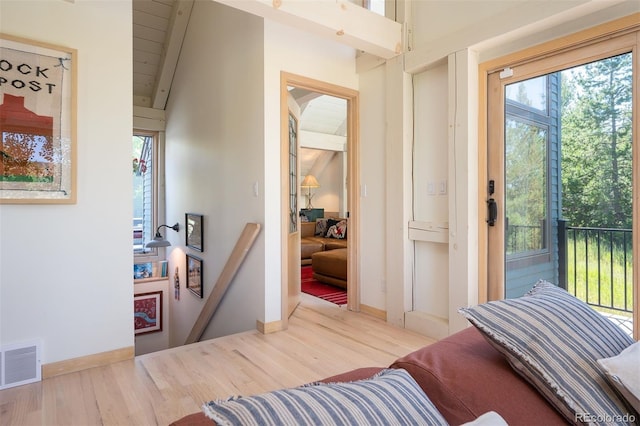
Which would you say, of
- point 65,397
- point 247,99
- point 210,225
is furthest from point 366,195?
point 65,397

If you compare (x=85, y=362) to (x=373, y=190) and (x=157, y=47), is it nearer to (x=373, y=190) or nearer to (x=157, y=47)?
(x=373, y=190)

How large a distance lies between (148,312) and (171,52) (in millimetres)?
3690

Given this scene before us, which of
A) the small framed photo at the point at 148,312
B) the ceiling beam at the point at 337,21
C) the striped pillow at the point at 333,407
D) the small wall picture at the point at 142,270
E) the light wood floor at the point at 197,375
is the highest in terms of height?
the ceiling beam at the point at 337,21

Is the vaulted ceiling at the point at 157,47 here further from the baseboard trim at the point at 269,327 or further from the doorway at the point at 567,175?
the baseboard trim at the point at 269,327

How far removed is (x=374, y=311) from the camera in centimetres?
342

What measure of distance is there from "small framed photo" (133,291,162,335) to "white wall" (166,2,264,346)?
0.76ft

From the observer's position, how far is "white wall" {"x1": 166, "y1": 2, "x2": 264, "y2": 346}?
3.14 m

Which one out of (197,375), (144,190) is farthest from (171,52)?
(197,375)

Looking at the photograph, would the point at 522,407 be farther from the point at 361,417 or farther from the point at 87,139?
the point at 87,139

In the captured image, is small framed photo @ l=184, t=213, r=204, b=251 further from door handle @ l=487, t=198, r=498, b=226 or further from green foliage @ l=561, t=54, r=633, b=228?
green foliage @ l=561, t=54, r=633, b=228

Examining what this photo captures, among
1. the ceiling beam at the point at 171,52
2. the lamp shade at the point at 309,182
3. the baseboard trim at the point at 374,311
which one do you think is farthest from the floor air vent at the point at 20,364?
the lamp shade at the point at 309,182

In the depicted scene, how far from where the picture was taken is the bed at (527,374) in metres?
0.80

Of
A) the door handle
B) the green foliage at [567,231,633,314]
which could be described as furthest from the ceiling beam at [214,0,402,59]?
the green foliage at [567,231,633,314]

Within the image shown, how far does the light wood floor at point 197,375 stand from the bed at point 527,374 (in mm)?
1365
